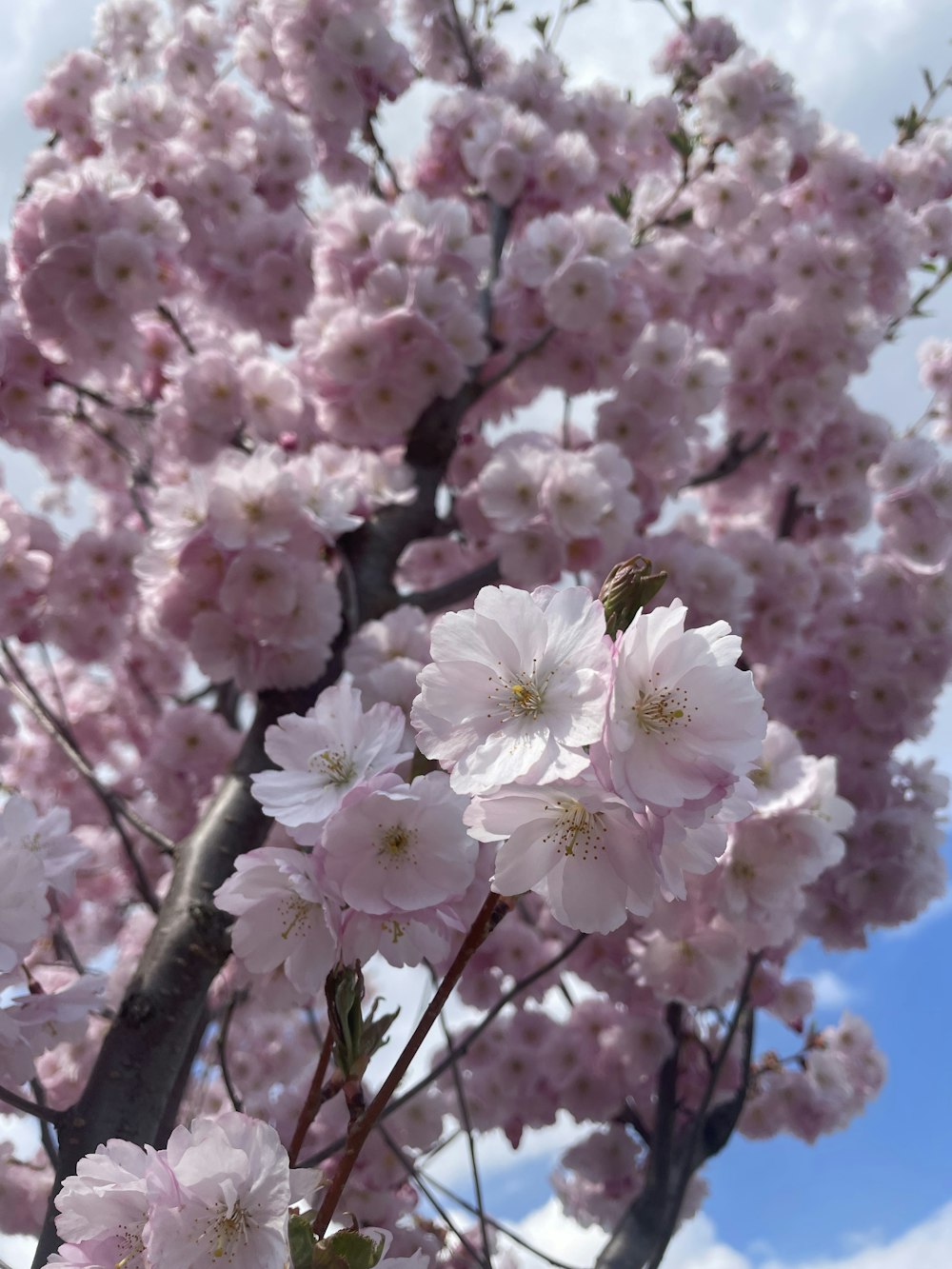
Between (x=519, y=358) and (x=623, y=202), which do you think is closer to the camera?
(x=519, y=358)

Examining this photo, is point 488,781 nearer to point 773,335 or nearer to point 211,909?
point 211,909

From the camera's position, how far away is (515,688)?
0.92 meters

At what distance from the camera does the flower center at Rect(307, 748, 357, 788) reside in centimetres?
112

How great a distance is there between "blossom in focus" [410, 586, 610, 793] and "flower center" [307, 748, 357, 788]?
0.66ft

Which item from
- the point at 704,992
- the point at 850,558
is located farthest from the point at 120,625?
the point at 850,558

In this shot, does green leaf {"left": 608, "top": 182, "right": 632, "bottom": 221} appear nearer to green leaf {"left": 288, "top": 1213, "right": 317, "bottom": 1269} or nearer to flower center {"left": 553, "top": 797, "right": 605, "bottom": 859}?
flower center {"left": 553, "top": 797, "right": 605, "bottom": 859}

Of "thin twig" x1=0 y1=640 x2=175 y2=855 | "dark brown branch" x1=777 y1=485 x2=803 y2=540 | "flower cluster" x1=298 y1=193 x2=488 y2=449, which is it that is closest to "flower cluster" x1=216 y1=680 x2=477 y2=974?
"thin twig" x1=0 y1=640 x2=175 y2=855

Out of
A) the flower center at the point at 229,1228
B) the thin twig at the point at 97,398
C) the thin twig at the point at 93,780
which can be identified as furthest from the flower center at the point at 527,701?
the thin twig at the point at 97,398

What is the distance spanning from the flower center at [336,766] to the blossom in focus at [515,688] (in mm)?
201

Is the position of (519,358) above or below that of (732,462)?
below

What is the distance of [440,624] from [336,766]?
270 mm

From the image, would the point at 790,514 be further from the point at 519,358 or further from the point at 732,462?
the point at 519,358

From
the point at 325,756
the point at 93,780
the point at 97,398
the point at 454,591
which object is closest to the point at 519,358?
the point at 454,591

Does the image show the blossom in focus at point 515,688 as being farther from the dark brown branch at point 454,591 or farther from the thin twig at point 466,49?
the thin twig at point 466,49
